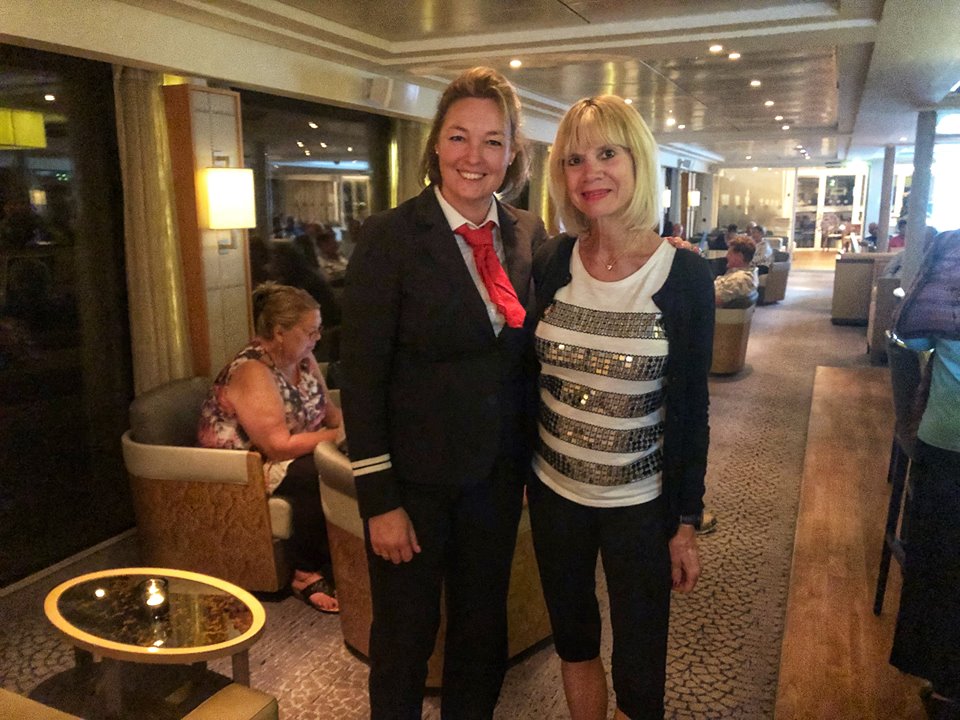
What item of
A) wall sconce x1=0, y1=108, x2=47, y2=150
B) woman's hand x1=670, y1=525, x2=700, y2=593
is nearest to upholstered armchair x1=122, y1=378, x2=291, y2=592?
wall sconce x1=0, y1=108, x2=47, y2=150

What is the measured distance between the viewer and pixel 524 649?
2.61 meters

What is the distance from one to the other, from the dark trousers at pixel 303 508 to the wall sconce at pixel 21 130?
1.92m

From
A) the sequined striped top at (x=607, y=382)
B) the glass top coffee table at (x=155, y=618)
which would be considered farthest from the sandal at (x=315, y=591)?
the sequined striped top at (x=607, y=382)

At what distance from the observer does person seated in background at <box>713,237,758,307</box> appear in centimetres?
680

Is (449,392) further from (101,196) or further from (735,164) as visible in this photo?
(735,164)

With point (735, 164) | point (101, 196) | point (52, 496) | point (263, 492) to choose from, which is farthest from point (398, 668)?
point (735, 164)

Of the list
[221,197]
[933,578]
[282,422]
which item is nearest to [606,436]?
[933,578]

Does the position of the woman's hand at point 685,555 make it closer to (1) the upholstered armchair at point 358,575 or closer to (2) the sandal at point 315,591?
(1) the upholstered armchair at point 358,575

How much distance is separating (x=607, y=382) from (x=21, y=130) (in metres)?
3.11

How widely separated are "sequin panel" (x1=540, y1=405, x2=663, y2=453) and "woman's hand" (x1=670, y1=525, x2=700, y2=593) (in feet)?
0.69

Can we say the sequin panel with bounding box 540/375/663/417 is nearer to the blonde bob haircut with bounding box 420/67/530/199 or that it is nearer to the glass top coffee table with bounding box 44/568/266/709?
the blonde bob haircut with bounding box 420/67/530/199

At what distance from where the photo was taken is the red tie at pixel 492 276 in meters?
1.60

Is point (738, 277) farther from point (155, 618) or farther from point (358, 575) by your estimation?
point (155, 618)

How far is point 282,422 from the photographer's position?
118 inches
